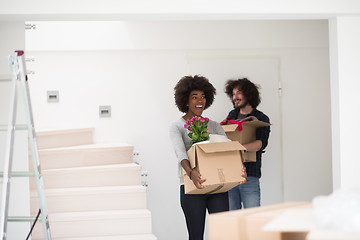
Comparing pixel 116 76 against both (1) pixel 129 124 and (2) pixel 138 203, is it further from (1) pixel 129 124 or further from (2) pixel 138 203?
(2) pixel 138 203

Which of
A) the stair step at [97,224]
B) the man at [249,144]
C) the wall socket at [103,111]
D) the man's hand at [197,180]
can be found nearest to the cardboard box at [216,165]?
the man's hand at [197,180]

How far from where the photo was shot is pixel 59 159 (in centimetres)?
473

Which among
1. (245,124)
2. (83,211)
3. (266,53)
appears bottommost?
(83,211)

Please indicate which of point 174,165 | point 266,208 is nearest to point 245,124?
point 174,165

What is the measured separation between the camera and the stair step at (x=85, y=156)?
470 cm

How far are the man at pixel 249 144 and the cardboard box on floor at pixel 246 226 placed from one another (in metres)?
2.61

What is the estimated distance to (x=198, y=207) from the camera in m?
3.35

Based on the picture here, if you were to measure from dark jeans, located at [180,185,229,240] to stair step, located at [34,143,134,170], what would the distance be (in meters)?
1.50

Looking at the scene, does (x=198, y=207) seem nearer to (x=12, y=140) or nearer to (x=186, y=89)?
(x=186, y=89)

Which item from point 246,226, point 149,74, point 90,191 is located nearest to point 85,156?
point 90,191

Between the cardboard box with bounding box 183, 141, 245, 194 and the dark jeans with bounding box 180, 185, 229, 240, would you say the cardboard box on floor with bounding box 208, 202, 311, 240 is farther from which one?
the dark jeans with bounding box 180, 185, 229, 240

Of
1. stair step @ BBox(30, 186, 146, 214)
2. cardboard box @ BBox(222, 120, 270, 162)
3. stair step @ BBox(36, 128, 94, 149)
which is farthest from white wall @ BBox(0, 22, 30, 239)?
cardboard box @ BBox(222, 120, 270, 162)

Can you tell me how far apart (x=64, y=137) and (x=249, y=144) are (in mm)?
1760

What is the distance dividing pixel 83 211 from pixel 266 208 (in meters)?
2.86
